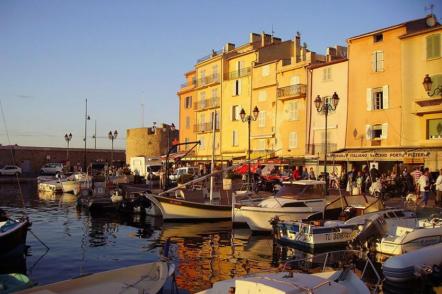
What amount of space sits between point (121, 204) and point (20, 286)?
20189 mm

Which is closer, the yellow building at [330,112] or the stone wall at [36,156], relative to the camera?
the yellow building at [330,112]

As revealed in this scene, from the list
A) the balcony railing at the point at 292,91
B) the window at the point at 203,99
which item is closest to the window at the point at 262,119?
the balcony railing at the point at 292,91

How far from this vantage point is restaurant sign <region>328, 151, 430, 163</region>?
2956cm

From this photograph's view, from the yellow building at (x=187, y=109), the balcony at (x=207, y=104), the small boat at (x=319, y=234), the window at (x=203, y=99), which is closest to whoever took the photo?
the small boat at (x=319, y=234)

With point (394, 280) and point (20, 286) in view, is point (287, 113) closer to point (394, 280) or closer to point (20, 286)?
point (394, 280)

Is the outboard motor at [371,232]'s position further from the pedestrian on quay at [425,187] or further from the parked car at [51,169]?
the parked car at [51,169]

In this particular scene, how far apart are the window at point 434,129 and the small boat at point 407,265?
19832 mm

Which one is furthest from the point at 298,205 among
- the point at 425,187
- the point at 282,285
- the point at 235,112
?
the point at 235,112

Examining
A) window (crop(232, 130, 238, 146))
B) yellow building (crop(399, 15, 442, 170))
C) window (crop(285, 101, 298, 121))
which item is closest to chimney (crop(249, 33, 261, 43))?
window (crop(232, 130, 238, 146))

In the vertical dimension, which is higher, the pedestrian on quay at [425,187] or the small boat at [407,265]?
the pedestrian on quay at [425,187]

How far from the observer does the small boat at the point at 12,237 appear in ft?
52.2

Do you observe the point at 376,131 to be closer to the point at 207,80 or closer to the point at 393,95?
the point at 393,95

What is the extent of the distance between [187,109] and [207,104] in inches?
246

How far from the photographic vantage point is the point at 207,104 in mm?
53938
